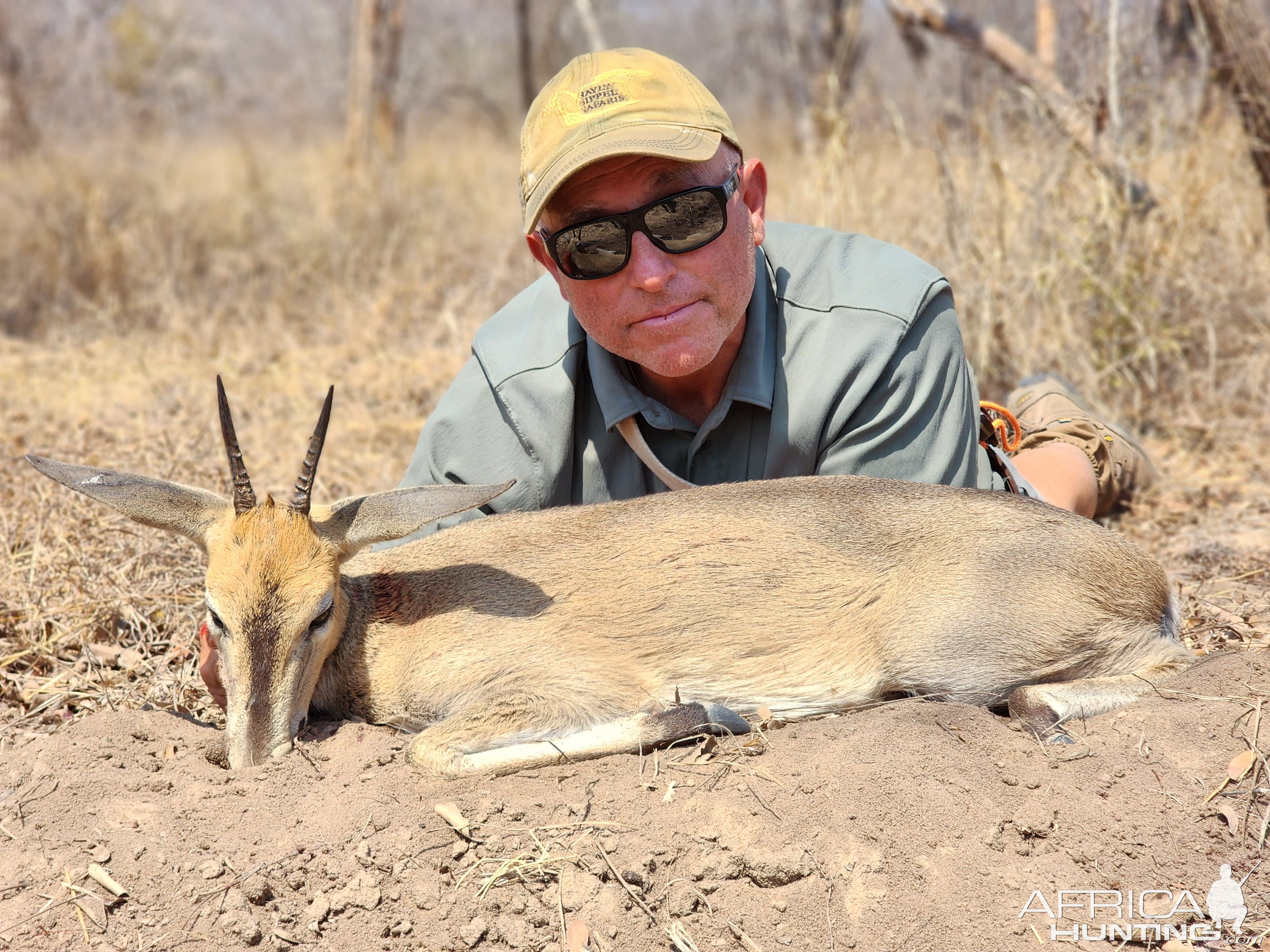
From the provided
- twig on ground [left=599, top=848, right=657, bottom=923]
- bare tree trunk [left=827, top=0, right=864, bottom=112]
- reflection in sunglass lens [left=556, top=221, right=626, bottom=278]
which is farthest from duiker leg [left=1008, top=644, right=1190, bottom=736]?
bare tree trunk [left=827, top=0, right=864, bottom=112]

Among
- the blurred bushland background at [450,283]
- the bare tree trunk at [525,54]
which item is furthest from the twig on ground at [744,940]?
the bare tree trunk at [525,54]

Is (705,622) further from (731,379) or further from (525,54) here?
(525,54)

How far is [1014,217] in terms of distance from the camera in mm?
6910

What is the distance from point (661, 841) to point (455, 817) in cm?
58

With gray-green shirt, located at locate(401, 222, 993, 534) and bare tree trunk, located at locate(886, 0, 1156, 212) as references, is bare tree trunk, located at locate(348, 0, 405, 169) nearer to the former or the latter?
bare tree trunk, located at locate(886, 0, 1156, 212)

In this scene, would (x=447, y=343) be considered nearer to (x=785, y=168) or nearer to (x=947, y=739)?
(x=785, y=168)

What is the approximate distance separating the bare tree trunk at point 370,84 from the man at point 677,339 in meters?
8.34

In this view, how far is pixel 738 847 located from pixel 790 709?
82cm

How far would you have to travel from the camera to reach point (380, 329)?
8641 mm

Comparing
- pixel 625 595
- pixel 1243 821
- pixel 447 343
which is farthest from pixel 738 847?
pixel 447 343

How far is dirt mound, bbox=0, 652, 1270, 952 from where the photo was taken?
283cm

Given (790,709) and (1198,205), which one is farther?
(1198,205)

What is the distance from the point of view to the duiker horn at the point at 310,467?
3.45 meters

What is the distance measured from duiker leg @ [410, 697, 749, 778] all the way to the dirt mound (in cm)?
8
